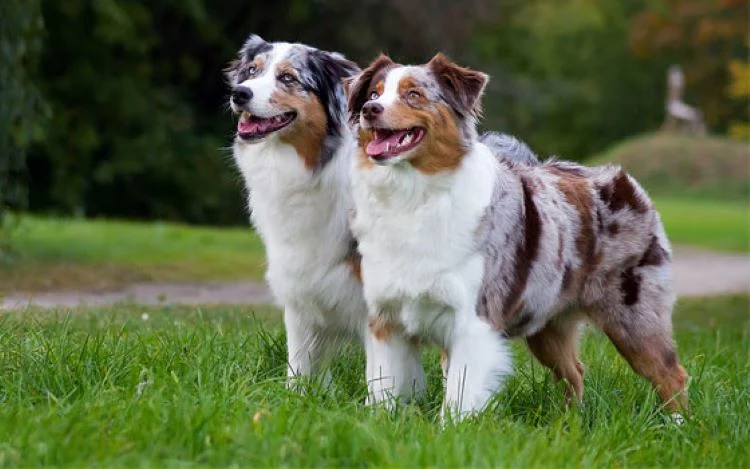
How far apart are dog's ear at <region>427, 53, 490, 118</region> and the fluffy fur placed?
67cm

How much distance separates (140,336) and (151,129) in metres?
18.3

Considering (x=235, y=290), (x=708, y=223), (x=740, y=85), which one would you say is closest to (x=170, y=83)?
(x=708, y=223)

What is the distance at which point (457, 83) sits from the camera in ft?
19.0

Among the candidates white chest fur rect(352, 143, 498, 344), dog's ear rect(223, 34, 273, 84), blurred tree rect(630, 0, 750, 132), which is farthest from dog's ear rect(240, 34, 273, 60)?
blurred tree rect(630, 0, 750, 132)

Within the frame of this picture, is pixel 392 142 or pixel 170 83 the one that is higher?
pixel 392 142

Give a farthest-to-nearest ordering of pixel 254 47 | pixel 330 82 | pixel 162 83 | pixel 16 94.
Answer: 1. pixel 162 83
2. pixel 16 94
3. pixel 254 47
4. pixel 330 82

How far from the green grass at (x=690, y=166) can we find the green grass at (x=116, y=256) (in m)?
18.5

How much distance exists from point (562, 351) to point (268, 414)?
7.52 feet

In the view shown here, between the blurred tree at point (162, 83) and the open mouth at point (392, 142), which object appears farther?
the blurred tree at point (162, 83)

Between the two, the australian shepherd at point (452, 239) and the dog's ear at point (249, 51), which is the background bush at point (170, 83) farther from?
the australian shepherd at point (452, 239)

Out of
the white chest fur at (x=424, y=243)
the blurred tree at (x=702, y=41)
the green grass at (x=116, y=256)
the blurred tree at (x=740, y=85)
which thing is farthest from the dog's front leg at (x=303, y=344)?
the blurred tree at (x=702, y=41)

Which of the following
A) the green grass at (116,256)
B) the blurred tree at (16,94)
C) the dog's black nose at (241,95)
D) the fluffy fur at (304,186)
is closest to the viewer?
the dog's black nose at (241,95)

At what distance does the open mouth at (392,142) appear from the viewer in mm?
5625

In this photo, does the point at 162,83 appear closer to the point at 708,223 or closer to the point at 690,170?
the point at 708,223
